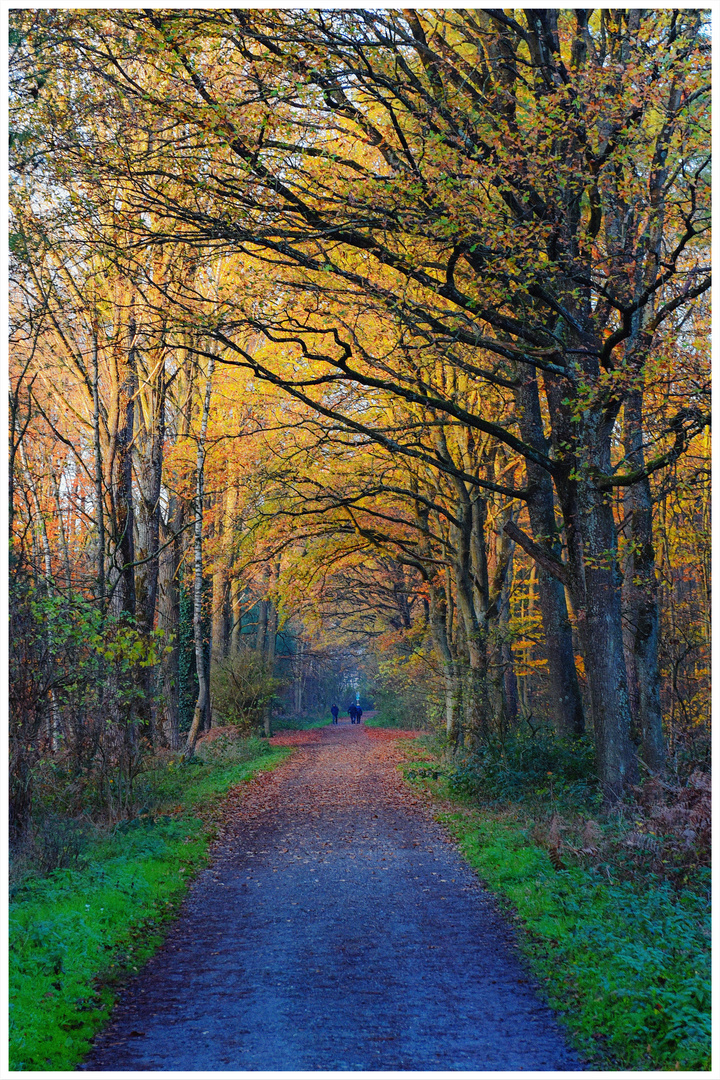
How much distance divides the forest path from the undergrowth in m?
0.25

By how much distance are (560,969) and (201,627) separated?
12872 millimetres

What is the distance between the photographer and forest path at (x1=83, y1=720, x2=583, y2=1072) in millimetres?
4617

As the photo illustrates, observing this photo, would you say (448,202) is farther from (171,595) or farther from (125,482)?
(171,595)

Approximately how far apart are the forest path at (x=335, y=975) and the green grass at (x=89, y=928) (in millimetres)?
197

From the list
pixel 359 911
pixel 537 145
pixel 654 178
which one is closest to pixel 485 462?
pixel 654 178

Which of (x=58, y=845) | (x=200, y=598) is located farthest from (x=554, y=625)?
Answer: (x=58, y=845)

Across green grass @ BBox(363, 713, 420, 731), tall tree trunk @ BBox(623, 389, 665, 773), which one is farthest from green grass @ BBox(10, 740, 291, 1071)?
green grass @ BBox(363, 713, 420, 731)

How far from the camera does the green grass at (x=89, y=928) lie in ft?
15.7

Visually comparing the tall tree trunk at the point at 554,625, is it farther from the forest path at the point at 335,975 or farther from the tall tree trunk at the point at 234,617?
the tall tree trunk at the point at 234,617

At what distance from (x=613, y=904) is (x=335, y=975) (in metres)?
2.33

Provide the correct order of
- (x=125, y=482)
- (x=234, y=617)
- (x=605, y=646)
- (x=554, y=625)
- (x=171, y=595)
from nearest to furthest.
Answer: (x=605, y=646), (x=554, y=625), (x=125, y=482), (x=171, y=595), (x=234, y=617)

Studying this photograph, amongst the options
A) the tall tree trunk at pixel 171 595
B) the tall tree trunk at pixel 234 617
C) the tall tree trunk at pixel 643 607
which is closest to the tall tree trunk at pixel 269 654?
the tall tree trunk at pixel 234 617

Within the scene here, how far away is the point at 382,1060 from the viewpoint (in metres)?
4.51

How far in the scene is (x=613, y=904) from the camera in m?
6.29
